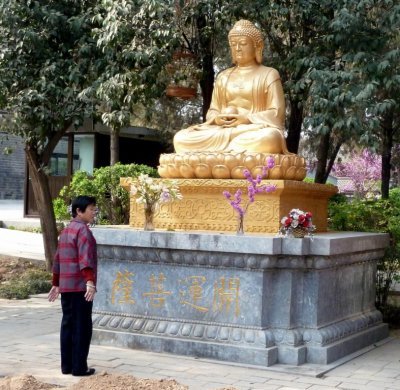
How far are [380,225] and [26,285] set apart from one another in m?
4.79

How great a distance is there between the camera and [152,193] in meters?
6.66

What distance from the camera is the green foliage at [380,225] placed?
8.11m

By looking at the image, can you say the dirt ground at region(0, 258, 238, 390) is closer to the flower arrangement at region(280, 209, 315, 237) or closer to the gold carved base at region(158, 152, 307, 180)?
the flower arrangement at region(280, 209, 315, 237)

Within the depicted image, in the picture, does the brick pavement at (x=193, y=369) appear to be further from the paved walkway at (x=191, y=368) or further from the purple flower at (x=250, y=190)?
the purple flower at (x=250, y=190)

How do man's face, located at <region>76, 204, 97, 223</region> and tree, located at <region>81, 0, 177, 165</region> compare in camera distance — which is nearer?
man's face, located at <region>76, 204, 97, 223</region>

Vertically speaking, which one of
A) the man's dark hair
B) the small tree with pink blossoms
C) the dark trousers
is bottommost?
the dark trousers

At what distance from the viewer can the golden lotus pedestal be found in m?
6.52

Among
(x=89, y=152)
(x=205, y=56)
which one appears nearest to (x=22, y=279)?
(x=205, y=56)

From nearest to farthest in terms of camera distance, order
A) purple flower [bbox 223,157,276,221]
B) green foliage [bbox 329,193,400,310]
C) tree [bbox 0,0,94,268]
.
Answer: purple flower [bbox 223,157,276,221] → green foliage [bbox 329,193,400,310] → tree [bbox 0,0,94,268]

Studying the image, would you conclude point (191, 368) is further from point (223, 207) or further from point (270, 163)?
point (270, 163)

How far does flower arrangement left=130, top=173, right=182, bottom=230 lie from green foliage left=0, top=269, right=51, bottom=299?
358 cm

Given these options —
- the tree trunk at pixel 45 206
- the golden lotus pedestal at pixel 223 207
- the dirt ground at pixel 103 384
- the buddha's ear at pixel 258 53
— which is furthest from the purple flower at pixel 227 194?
the tree trunk at pixel 45 206

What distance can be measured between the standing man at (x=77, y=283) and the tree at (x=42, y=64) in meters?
3.63

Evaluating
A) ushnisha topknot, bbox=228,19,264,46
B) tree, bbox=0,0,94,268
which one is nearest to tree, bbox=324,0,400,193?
ushnisha topknot, bbox=228,19,264,46
